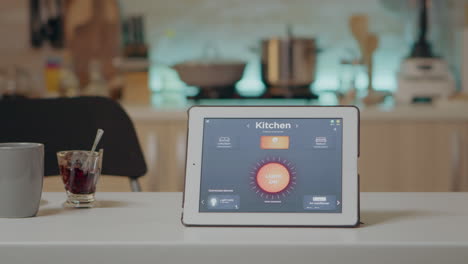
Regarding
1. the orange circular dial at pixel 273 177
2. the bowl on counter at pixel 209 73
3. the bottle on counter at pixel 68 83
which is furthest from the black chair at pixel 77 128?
the bottle on counter at pixel 68 83

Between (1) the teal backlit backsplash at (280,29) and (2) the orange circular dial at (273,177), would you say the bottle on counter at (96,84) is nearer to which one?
(1) the teal backlit backsplash at (280,29)

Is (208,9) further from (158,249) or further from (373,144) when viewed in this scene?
(158,249)

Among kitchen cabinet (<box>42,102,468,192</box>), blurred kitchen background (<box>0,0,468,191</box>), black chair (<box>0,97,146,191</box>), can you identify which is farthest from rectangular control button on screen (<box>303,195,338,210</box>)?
blurred kitchen background (<box>0,0,468,191</box>)

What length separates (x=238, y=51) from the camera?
12.5 feet

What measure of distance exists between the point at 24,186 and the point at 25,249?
20 cm

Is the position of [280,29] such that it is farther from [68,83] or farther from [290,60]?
[68,83]

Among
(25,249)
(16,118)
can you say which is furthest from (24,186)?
(16,118)

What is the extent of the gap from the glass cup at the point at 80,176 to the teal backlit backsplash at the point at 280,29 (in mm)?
2494

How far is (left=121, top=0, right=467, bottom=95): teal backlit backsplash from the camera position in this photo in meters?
3.78

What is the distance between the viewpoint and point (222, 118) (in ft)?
3.77

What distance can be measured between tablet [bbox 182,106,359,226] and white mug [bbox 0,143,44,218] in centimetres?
23

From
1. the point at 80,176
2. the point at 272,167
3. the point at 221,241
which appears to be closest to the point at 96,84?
the point at 80,176

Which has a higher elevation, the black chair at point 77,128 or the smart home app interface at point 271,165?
the smart home app interface at point 271,165

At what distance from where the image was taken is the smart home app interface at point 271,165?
110cm
